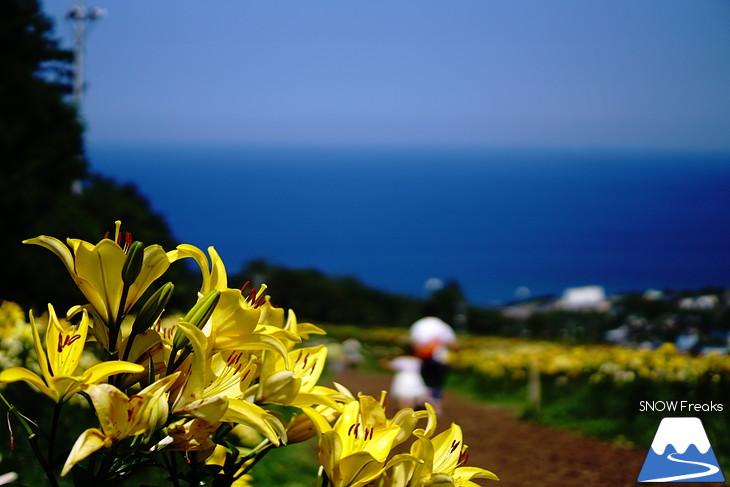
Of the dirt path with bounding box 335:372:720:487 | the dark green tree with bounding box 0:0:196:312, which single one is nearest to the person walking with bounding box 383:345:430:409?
the dirt path with bounding box 335:372:720:487

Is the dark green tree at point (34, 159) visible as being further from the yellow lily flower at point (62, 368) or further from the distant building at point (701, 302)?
the distant building at point (701, 302)

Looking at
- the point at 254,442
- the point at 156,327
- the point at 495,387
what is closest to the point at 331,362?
the point at 495,387

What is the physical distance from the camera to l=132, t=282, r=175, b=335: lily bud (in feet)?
2.57

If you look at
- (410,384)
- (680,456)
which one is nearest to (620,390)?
(410,384)

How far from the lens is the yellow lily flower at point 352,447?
0.80m

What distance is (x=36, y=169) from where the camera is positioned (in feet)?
16.7

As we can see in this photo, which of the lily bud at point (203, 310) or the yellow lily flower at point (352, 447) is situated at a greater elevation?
the lily bud at point (203, 310)

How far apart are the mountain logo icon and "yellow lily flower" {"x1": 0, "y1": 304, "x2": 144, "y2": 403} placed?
12.1 ft

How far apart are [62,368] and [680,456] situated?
4084mm

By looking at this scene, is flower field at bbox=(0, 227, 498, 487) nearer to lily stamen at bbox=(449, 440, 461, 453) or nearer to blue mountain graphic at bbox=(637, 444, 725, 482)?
lily stamen at bbox=(449, 440, 461, 453)

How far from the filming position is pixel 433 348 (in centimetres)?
558

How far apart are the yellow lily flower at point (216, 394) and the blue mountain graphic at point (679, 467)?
3792 millimetres

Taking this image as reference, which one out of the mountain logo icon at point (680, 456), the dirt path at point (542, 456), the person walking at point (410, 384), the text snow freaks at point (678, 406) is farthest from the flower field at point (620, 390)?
the person walking at point (410, 384)

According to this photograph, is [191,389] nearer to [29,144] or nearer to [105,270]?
[105,270]
